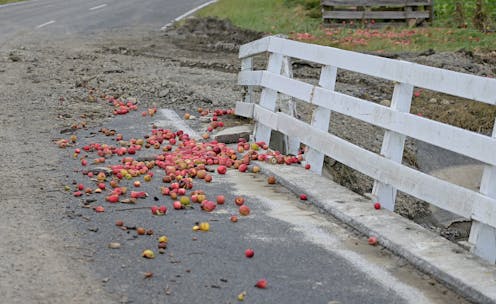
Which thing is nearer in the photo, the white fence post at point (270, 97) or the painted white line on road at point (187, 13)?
the white fence post at point (270, 97)

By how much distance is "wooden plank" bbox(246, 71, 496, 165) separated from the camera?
5.85 metres

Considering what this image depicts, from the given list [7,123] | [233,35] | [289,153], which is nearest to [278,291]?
[289,153]

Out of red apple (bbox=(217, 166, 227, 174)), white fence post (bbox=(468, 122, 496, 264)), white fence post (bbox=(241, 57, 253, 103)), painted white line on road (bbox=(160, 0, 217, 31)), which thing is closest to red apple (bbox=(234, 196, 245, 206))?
red apple (bbox=(217, 166, 227, 174))

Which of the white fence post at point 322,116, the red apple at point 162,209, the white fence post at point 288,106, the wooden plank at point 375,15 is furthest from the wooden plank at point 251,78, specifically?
the wooden plank at point 375,15

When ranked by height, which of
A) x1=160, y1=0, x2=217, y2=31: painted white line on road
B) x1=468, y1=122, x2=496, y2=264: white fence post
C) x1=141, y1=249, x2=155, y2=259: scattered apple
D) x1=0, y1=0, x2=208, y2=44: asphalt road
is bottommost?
x1=0, y1=0, x2=208, y2=44: asphalt road

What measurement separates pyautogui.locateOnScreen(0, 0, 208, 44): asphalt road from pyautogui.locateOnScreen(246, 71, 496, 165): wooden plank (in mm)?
13965

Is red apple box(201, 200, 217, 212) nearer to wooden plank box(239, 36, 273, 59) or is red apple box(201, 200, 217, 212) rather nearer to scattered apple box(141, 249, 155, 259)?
scattered apple box(141, 249, 155, 259)

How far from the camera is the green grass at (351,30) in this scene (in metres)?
19.7

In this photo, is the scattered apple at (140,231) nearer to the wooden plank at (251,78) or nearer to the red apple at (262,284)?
the red apple at (262,284)

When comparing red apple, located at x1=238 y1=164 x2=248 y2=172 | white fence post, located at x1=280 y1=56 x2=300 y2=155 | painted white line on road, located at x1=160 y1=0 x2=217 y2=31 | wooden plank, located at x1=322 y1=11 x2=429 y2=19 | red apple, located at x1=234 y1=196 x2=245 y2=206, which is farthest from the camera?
painted white line on road, located at x1=160 y1=0 x2=217 y2=31

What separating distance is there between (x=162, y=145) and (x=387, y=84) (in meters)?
6.46

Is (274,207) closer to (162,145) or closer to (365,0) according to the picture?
(162,145)

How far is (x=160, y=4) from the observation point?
3438cm

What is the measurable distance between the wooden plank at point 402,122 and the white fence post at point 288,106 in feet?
0.62
